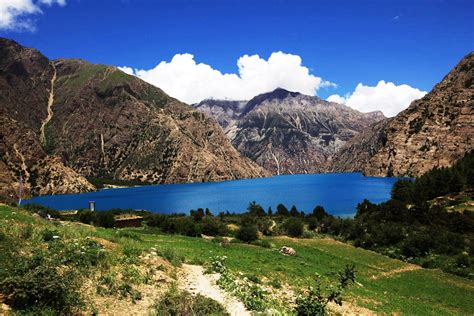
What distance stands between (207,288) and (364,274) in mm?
23697

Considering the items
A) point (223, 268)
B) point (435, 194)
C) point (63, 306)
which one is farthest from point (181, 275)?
point (435, 194)

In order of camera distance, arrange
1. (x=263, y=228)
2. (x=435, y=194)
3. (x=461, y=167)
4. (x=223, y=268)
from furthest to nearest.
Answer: (x=461, y=167) → (x=435, y=194) → (x=263, y=228) → (x=223, y=268)

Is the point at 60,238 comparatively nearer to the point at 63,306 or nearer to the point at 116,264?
the point at 116,264

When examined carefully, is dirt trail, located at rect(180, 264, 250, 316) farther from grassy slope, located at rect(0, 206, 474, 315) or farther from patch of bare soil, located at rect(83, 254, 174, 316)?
grassy slope, located at rect(0, 206, 474, 315)

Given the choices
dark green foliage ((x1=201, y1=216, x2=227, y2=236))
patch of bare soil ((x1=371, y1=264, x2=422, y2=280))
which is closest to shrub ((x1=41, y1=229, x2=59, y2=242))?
patch of bare soil ((x1=371, y1=264, x2=422, y2=280))

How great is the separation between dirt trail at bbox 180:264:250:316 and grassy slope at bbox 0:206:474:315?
2.54 m

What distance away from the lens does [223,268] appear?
2147cm

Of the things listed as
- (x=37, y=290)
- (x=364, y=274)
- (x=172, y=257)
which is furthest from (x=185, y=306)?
(x=364, y=274)

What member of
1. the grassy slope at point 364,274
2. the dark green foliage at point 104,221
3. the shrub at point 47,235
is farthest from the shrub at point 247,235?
the shrub at point 47,235

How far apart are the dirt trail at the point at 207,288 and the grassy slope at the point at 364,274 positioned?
2544 mm

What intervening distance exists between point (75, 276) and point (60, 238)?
484 centimetres

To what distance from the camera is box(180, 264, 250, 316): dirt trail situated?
15919mm

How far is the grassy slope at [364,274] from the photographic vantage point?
78.3 feet

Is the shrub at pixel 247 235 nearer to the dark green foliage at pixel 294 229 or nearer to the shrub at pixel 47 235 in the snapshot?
the dark green foliage at pixel 294 229
